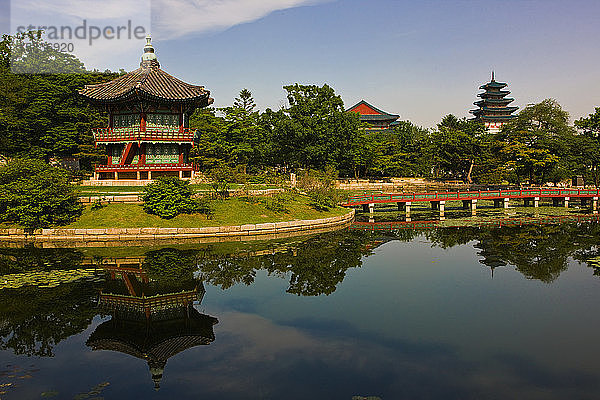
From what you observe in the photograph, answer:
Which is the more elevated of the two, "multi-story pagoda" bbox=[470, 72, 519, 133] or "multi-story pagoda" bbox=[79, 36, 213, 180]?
"multi-story pagoda" bbox=[470, 72, 519, 133]

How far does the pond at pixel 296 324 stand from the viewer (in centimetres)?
1101

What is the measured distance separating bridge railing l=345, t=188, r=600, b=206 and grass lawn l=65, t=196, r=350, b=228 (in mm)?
7636

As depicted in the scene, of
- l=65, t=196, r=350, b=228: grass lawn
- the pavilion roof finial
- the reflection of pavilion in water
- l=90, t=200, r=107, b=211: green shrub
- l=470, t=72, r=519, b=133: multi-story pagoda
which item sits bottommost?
the reflection of pavilion in water

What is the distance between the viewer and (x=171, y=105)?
42094 mm

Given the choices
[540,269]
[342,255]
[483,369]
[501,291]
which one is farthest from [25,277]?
[540,269]

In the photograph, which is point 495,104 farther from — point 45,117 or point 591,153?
point 45,117

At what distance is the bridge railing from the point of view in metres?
42.7

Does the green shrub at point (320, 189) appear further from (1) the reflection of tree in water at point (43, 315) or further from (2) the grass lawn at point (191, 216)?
(1) the reflection of tree in water at point (43, 315)

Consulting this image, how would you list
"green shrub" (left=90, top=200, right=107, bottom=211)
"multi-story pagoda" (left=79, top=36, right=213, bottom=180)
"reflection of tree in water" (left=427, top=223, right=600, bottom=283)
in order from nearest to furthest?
"reflection of tree in water" (left=427, top=223, right=600, bottom=283) → "green shrub" (left=90, top=200, right=107, bottom=211) → "multi-story pagoda" (left=79, top=36, right=213, bottom=180)

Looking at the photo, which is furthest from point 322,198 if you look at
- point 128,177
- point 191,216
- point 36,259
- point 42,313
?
point 42,313

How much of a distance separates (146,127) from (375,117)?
78936mm

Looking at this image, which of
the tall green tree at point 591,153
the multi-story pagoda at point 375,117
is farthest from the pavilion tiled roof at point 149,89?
the multi-story pagoda at point 375,117

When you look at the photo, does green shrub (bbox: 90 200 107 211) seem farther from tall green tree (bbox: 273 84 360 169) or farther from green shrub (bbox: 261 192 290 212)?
tall green tree (bbox: 273 84 360 169)

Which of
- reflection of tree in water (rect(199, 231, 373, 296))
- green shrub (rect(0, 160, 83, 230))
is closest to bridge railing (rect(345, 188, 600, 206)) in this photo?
reflection of tree in water (rect(199, 231, 373, 296))
